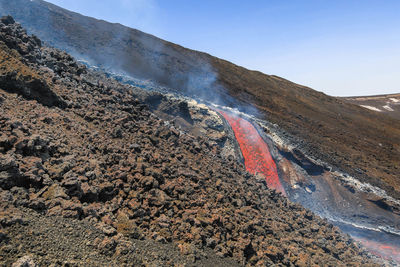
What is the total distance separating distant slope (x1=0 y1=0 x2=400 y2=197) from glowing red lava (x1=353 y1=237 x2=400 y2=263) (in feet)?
15.8

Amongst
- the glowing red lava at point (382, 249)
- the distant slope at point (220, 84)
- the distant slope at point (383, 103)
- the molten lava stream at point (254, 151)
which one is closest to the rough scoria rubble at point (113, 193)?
the glowing red lava at point (382, 249)

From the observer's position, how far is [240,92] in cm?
2261

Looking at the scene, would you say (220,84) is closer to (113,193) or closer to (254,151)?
(254,151)

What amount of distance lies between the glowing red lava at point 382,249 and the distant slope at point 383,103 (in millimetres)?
38383

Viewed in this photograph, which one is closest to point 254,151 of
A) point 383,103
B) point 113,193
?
point 113,193

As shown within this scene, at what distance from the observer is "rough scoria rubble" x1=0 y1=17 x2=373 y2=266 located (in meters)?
4.06

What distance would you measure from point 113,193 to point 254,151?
11.9 metres

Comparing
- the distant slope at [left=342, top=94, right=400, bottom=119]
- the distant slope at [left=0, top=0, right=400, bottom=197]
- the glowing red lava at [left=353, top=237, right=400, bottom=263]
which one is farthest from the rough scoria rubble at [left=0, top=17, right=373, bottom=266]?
the distant slope at [left=342, top=94, right=400, bottom=119]

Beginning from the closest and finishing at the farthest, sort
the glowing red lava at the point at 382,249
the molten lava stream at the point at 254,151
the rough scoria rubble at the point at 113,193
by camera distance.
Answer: the rough scoria rubble at the point at 113,193, the glowing red lava at the point at 382,249, the molten lava stream at the point at 254,151

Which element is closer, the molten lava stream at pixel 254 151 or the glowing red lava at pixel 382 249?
the glowing red lava at pixel 382 249

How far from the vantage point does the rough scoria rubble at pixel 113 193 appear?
406 cm

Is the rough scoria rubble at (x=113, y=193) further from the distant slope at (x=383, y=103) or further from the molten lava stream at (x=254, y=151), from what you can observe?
the distant slope at (x=383, y=103)

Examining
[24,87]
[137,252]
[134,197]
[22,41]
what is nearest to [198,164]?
[134,197]

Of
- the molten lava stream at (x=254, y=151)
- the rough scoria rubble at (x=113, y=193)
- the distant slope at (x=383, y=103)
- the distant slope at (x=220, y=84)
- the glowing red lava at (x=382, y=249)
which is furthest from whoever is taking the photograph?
the distant slope at (x=383, y=103)
